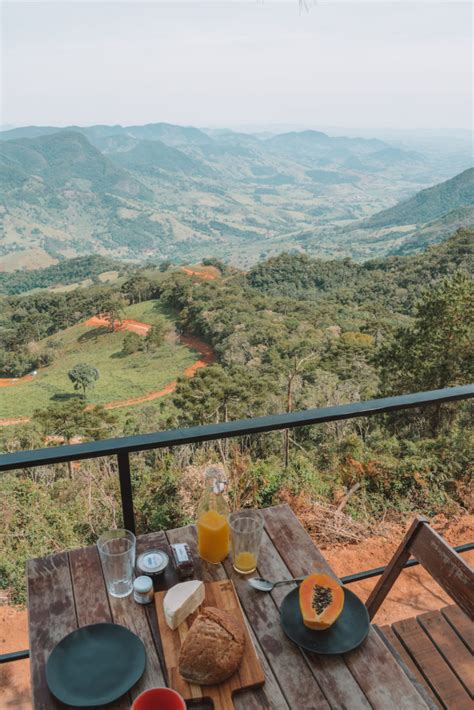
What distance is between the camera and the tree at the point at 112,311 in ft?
117

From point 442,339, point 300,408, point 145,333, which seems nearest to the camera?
point 442,339

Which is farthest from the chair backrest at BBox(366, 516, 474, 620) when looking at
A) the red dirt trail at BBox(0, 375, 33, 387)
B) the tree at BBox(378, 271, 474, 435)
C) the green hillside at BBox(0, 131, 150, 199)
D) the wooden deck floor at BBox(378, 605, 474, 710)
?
the green hillside at BBox(0, 131, 150, 199)

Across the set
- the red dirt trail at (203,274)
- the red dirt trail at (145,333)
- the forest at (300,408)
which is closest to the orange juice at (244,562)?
the forest at (300,408)

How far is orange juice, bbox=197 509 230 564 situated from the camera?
1073mm

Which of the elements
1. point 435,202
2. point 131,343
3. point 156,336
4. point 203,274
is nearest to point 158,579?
point 156,336

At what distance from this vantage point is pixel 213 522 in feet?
3.56

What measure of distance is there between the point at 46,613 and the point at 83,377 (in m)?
30.7

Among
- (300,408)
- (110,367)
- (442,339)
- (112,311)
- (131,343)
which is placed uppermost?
(442,339)

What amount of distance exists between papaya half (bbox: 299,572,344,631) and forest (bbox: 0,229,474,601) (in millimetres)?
2261

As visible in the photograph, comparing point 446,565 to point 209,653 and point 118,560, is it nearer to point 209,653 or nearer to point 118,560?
point 209,653

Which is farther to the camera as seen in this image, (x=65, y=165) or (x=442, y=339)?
(x=65, y=165)

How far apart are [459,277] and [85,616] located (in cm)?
1004

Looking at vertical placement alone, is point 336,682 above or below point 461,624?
above

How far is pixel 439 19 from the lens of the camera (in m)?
4.36
